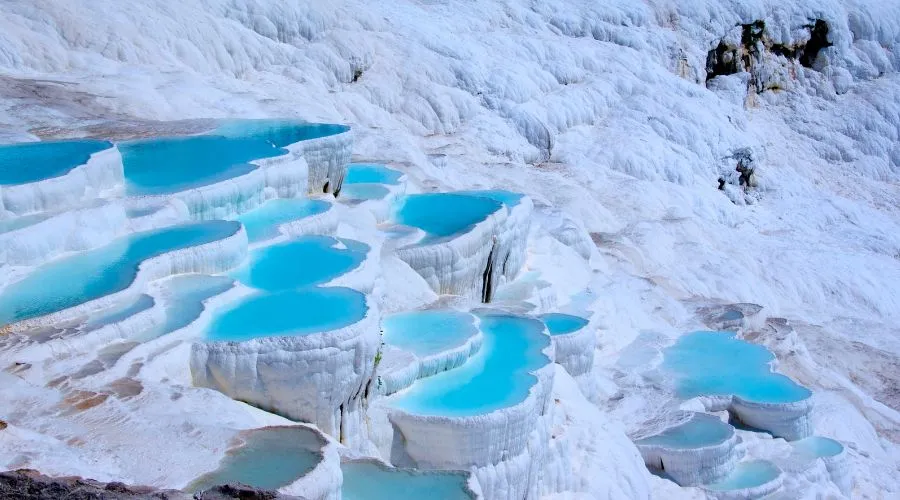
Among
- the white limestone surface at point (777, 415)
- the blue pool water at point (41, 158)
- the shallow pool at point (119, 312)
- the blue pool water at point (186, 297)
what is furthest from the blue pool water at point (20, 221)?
the white limestone surface at point (777, 415)

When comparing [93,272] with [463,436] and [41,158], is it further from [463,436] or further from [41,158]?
[463,436]

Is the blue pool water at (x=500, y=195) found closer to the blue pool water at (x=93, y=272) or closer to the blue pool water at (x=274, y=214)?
the blue pool water at (x=274, y=214)

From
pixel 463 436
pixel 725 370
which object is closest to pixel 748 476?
pixel 725 370

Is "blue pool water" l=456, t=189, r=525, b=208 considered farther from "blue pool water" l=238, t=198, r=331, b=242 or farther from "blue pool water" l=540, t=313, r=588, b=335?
"blue pool water" l=238, t=198, r=331, b=242

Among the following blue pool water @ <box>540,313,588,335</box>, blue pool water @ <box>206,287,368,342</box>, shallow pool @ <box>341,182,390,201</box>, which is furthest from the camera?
shallow pool @ <box>341,182,390,201</box>

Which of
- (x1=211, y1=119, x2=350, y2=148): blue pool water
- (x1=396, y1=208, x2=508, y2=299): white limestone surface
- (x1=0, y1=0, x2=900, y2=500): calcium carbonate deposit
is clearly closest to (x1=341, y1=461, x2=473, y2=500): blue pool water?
(x1=0, y1=0, x2=900, y2=500): calcium carbonate deposit

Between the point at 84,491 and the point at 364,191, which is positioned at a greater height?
the point at 84,491
